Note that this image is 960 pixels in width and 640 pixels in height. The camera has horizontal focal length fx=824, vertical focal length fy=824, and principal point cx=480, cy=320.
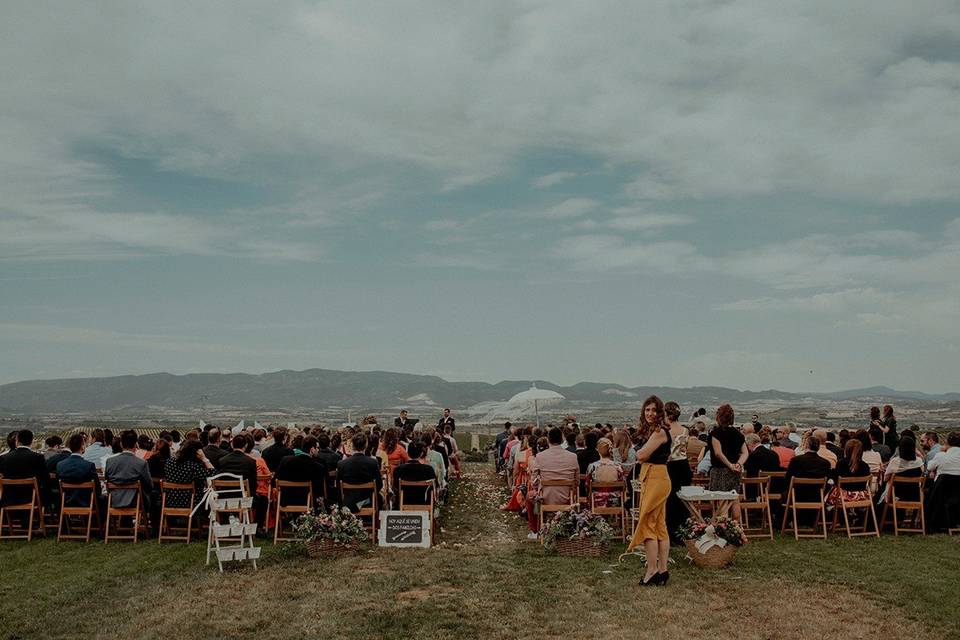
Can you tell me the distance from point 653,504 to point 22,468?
8856 mm

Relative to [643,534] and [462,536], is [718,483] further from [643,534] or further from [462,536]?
[462,536]

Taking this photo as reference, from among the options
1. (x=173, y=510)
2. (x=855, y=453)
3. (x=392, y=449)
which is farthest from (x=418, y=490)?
(x=855, y=453)

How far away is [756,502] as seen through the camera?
11.8 m

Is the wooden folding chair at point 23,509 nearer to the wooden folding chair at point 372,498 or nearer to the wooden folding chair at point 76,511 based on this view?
the wooden folding chair at point 76,511

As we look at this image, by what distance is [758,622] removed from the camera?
7367mm

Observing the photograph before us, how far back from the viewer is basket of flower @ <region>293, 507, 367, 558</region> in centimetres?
1016

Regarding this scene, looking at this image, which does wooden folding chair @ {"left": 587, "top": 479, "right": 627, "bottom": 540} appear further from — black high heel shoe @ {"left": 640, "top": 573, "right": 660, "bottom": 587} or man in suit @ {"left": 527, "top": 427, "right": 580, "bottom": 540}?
black high heel shoe @ {"left": 640, "top": 573, "right": 660, "bottom": 587}

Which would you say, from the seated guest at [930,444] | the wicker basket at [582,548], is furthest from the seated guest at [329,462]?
the seated guest at [930,444]

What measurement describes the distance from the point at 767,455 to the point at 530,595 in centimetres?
580

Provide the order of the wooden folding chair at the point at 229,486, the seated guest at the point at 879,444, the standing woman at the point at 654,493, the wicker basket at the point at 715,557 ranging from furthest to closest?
the seated guest at the point at 879,444, the wooden folding chair at the point at 229,486, the wicker basket at the point at 715,557, the standing woman at the point at 654,493

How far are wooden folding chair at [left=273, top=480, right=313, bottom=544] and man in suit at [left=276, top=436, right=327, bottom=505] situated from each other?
0.16 feet

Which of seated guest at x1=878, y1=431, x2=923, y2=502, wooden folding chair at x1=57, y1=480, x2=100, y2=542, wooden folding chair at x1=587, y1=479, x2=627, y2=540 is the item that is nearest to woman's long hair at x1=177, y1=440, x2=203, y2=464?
wooden folding chair at x1=57, y1=480, x2=100, y2=542

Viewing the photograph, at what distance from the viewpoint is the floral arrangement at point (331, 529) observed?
10148 mm

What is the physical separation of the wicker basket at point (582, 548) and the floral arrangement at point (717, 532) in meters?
1.10
